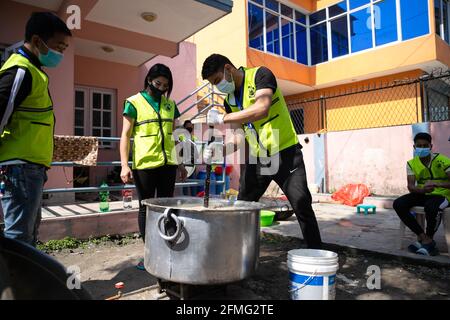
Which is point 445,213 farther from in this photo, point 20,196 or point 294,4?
point 294,4

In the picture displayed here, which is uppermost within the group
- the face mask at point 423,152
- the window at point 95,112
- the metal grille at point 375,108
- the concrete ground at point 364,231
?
the metal grille at point 375,108

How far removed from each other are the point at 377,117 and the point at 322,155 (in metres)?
3.48

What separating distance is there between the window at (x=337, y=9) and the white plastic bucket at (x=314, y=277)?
12905 millimetres

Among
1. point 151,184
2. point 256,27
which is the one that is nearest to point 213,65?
point 151,184

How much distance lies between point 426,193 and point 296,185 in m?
1.90

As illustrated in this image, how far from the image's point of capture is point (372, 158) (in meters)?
8.45

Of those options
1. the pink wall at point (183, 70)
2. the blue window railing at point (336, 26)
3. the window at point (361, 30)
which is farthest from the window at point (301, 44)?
the pink wall at point (183, 70)

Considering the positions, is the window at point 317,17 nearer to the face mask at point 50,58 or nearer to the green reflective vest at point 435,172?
the green reflective vest at point 435,172

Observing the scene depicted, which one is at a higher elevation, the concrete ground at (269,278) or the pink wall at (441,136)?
the pink wall at (441,136)

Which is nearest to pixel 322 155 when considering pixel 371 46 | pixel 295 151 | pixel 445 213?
pixel 371 46

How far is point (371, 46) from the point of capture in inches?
468

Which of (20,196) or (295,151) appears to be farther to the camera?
(295,151)

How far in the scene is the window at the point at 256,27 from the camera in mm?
11820

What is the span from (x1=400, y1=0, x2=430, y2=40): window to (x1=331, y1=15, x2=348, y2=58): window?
2.10 metres
